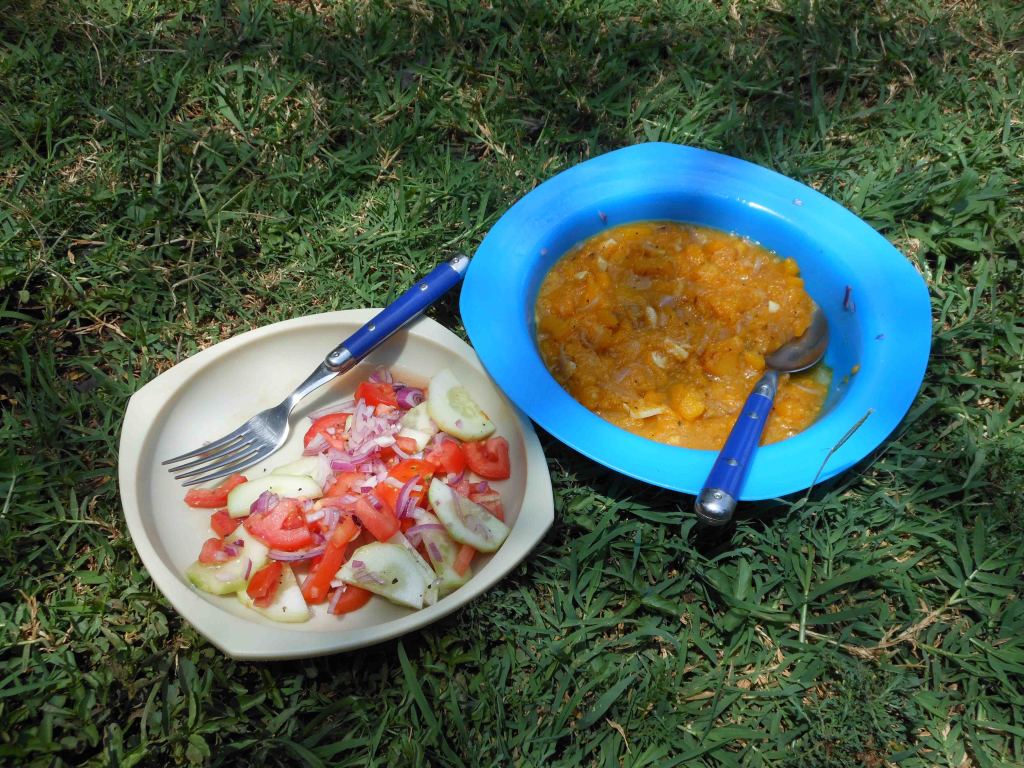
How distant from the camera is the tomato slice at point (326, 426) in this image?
2445 millimetres

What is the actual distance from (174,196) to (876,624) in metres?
2.77

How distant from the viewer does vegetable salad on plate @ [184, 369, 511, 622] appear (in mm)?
2105

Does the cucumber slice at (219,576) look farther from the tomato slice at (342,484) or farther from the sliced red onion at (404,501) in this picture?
the sliced red onion at (404,501)

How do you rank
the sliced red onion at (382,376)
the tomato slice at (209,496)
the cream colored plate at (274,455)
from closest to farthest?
1. the cream colored plate at (274,455)
2. the tomato slice at (209,496)
3. the sliced red onion at (382,376)

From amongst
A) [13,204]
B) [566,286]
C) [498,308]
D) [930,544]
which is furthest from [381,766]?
[13,204]

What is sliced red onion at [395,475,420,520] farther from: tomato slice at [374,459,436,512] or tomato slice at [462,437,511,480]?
tomato slice at [462,437,511,480]

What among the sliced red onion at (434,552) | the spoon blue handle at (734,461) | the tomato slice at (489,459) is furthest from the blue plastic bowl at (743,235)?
the sliced red onion at (434,552)

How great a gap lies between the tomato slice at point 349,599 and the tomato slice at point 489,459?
18.3 inches

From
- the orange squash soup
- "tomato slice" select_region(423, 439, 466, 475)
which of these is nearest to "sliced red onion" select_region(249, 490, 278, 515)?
"tomato slice" select_region(423, 439, 466, 475)

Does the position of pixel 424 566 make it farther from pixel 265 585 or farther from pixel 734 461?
pixel 734 461

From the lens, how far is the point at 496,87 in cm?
346

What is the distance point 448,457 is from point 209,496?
2.22ft

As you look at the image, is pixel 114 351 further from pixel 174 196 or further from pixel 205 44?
pixel 205 44

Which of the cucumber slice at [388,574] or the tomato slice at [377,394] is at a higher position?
the tomato slice at [377,394]
